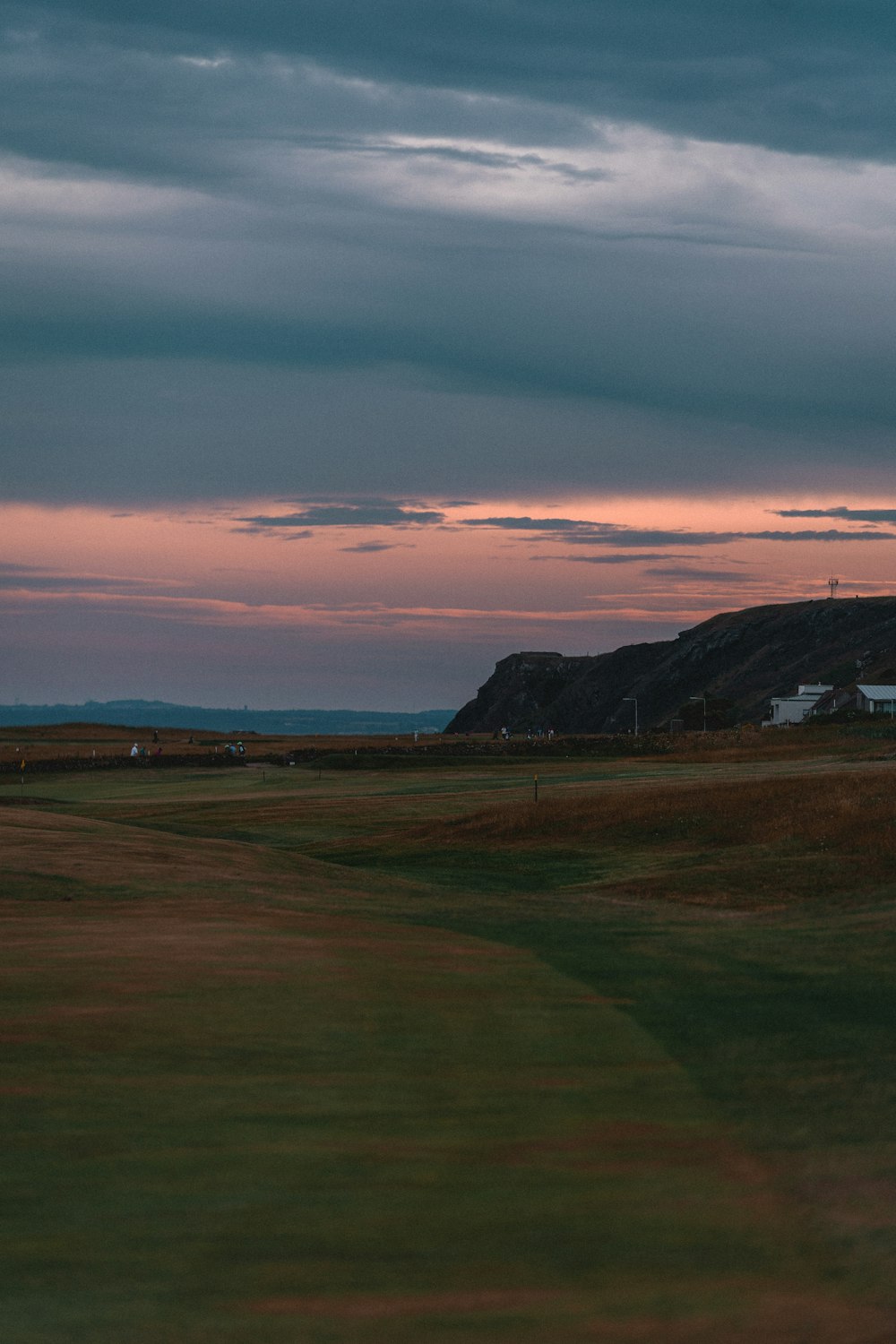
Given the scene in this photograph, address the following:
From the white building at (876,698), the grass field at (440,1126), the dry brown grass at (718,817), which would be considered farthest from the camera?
the white building at (876,698)

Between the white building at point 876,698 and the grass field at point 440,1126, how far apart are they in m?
148

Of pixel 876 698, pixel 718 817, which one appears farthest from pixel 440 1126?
pixel 876 698

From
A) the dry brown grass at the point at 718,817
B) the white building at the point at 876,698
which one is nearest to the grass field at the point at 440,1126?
the dry brown grass at the point at 718,817

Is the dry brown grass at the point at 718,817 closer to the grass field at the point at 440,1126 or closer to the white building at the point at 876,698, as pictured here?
the grass field at the point at 440,1126

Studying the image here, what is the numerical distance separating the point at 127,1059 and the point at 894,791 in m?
31.4

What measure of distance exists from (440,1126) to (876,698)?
162 meters

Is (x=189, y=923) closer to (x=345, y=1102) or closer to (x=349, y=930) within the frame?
(x=349, y=930)

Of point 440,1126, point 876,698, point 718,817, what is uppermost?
point 876,698

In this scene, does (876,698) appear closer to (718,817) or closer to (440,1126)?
(718,817)

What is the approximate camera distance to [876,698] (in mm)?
162375

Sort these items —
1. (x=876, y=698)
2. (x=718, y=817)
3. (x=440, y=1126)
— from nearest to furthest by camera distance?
1. (x=440, y=1126)
2. (x=718, y=817)
3. (x=876, y=698)

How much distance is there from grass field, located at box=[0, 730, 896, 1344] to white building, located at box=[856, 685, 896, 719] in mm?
148083

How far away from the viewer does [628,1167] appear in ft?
Result: 25.0

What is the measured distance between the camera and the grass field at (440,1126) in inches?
235
